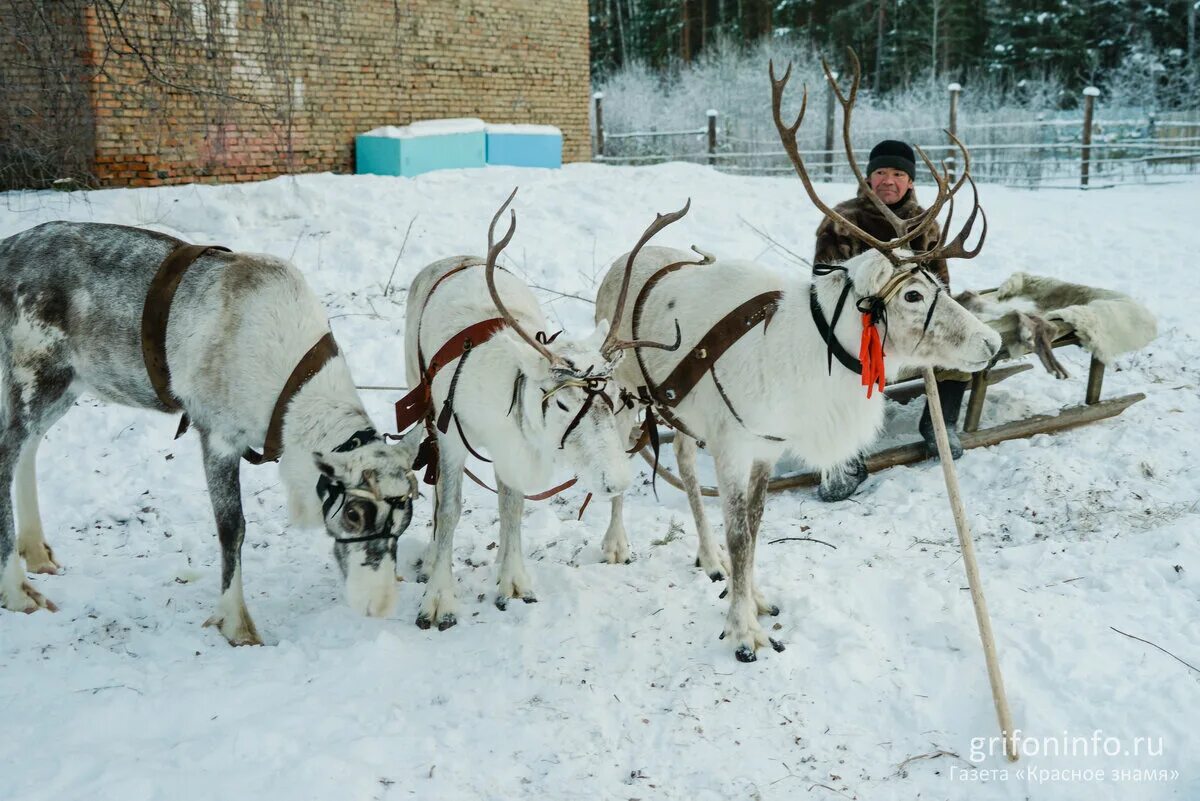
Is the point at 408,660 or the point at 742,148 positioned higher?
the point at 742,148

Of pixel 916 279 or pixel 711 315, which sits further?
pixel 711 315

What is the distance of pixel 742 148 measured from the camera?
23109 millimetres

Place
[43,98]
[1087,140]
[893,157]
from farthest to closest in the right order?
[1087,140] → [43,98] → [893,157]

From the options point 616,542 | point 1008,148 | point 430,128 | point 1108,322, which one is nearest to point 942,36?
point 1008,148

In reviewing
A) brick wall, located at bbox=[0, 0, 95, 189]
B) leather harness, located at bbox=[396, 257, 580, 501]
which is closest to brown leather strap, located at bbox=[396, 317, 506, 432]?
leather harness, located at bbox=[396, 257, 580, 501]

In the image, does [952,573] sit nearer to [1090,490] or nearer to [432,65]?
[1090,490]

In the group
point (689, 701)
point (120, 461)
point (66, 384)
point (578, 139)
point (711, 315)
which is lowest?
point (689, 701)

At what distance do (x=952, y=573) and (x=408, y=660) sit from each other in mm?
2483

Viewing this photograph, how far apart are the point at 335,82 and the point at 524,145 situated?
3236 mm

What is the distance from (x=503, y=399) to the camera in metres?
3.57

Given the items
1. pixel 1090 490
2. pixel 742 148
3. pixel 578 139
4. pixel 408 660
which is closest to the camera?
pixel 408 660

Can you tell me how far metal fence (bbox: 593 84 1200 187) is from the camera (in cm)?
1744

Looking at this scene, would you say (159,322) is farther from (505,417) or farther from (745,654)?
(745,654)

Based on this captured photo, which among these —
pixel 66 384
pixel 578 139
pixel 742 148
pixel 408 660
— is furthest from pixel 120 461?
pixel 742 148
